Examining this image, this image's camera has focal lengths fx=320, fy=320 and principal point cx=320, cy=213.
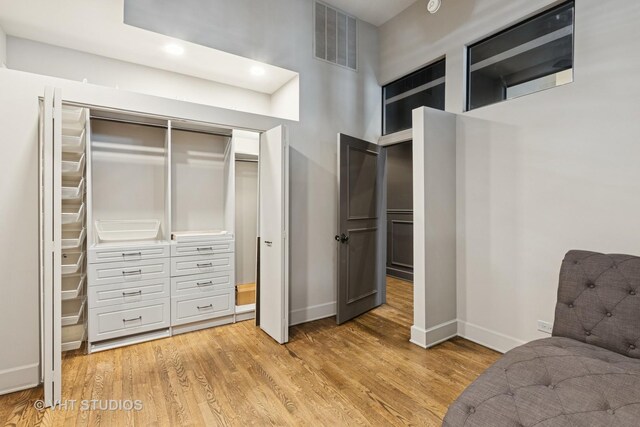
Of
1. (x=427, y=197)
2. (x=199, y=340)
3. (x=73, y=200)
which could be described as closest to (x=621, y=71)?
(x=427, y=197)

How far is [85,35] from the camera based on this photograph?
2.79 metres

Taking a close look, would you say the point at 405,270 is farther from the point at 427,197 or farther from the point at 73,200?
the point at 73,200

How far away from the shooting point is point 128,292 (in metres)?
2.92

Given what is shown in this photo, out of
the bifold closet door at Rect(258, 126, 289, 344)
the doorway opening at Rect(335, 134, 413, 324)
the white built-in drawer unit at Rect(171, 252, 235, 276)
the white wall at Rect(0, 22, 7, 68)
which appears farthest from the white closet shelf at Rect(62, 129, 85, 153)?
the doorway opening at Rect(335, 134, 413, 324)

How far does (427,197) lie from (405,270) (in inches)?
116

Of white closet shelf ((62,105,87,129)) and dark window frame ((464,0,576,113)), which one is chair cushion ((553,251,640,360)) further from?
white closet shelf ((62,105,87,129))

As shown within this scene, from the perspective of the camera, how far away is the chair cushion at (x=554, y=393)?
1.13m

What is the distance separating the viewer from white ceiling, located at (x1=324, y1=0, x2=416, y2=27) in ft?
12.1

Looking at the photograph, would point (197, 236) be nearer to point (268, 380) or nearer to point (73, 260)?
point (73, 260)

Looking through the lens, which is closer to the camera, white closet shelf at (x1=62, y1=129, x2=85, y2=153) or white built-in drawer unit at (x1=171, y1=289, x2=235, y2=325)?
white closet shelf at (x1=62, y1=129, x2=85, y2=153)

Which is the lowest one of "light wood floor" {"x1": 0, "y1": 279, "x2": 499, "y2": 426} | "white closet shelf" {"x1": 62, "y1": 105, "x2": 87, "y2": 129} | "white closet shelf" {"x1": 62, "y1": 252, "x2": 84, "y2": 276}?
"light wood floor" {"x1": 0, "y1": 279, "x2": 499, "y2": 426}

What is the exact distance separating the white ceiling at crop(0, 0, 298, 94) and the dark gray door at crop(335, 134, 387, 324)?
123 cm

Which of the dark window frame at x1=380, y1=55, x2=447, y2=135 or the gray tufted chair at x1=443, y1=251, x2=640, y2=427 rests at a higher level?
the dark window frame at x1=380, y1=55, x2=447, y2=135

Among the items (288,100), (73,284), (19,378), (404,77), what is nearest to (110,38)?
(288,100)
